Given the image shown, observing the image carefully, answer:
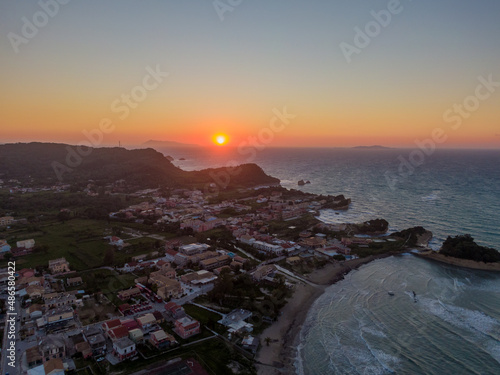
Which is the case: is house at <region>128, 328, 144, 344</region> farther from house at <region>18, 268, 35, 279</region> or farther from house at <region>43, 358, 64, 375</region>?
house at <region>18, 268, 35, 279</region>

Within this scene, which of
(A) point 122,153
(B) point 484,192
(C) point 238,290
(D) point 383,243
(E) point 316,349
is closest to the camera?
(E) point 316,349

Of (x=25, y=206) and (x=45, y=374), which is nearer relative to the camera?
(x=45, y=374)

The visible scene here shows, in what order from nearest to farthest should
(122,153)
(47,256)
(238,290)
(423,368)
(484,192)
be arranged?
(423,368) < (238,290) < (47,256) < (484,192) < (122,153)

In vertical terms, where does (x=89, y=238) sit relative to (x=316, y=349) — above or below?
above

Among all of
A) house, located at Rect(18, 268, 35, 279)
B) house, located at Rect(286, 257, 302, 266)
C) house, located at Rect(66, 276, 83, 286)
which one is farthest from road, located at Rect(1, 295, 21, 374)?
house, located at Rect(286, 257, 302, 266)

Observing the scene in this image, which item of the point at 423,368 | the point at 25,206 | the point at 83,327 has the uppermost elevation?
the point at 25,206

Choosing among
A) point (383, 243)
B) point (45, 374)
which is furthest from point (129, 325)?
point (383, 243)

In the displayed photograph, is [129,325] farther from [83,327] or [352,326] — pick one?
[352,326]

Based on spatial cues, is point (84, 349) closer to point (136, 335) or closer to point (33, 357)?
point (33, 357)

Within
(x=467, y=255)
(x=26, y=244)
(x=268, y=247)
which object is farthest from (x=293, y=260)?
(x=26, y=244)

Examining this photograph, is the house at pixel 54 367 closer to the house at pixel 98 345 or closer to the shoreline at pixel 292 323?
the house at pixel 98 345
